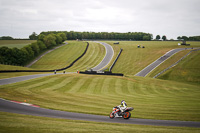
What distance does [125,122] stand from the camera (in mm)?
16000

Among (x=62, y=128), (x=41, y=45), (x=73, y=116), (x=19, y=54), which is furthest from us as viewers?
(x=41, y=45)

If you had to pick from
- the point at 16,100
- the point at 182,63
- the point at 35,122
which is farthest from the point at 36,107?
the point at 182,63

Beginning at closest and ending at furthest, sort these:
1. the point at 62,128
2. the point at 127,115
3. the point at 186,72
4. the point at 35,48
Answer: the point at 62,128 → the point at 127,115 → the point at 186,72 → the point at 35,48

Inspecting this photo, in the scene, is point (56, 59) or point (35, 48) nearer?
point (56, 59)

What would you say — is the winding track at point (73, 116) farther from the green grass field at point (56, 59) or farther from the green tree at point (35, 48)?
the green tree at point (35, 48)

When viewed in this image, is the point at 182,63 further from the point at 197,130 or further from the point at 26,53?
the point at 26,53

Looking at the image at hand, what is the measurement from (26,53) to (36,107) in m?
81.7

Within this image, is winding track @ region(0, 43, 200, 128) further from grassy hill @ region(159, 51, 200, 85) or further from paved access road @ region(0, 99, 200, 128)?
grassy hill @ region(159, 51, 200, 85)

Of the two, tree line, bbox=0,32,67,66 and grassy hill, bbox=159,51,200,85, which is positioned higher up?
tree line, bbox=0,32,67,66

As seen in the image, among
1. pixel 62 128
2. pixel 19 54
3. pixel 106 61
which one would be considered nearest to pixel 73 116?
pixel 62 128

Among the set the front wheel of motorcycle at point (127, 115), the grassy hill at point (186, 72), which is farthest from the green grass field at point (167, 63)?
the front wheel of motorcycle at point (127, 115)

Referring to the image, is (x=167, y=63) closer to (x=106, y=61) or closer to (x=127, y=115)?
(x=106, y=61)

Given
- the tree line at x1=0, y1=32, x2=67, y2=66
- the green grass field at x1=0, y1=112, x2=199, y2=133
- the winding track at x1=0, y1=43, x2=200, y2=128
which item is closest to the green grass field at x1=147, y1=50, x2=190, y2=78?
the winding track at x1=0, y1=43, x2=200, y2=128

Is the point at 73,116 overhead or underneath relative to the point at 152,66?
overhead
